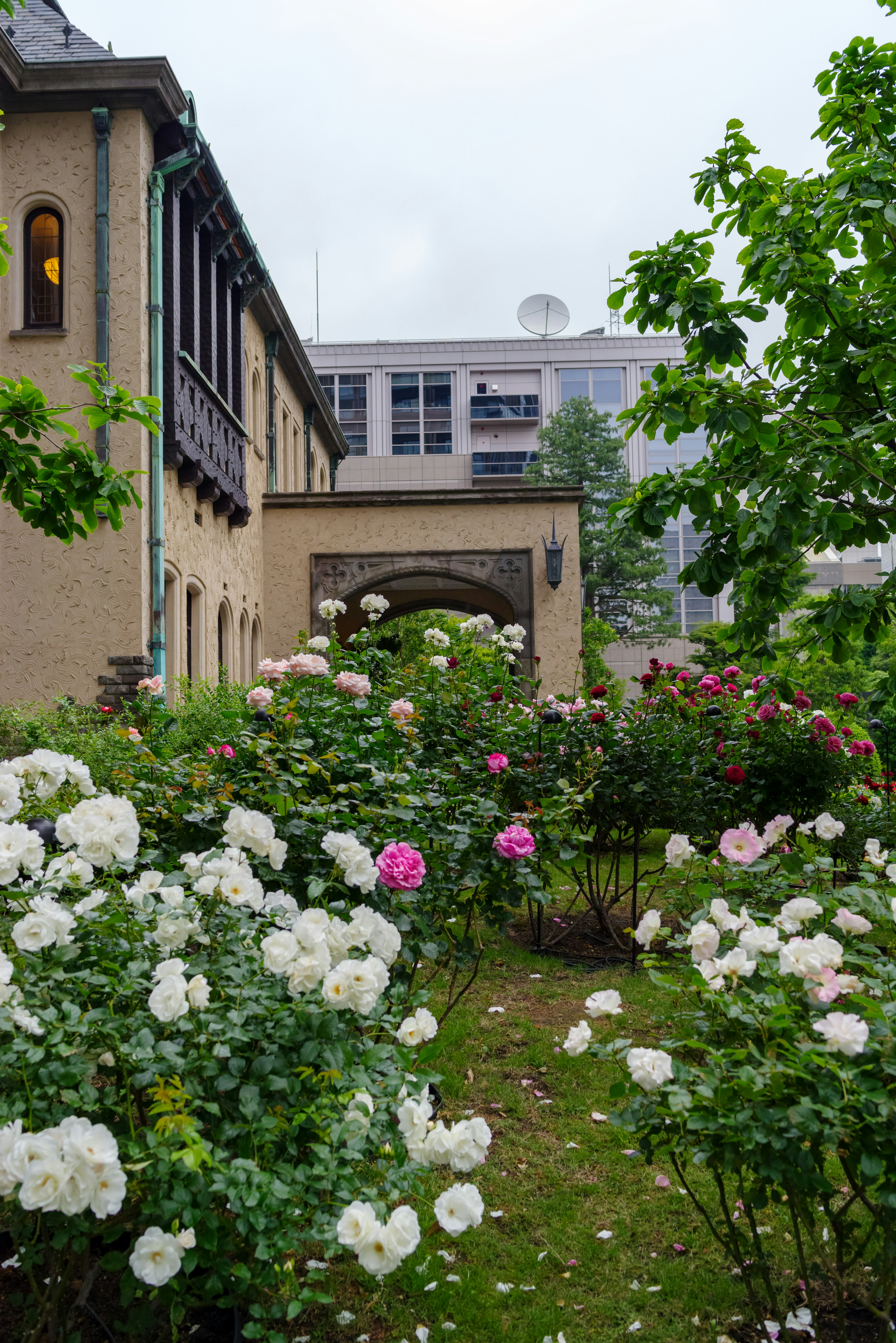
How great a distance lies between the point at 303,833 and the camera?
280 centimetres

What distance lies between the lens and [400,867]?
2.33 m

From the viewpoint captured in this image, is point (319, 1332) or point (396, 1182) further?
point (319, 1332)

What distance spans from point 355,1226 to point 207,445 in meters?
12.1

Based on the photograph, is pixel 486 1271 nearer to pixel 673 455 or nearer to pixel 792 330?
pixel 792 330

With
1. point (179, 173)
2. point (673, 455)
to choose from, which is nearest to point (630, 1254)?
point (179, 173)

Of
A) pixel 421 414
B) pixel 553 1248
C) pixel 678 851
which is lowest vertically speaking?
pixel 553 1248

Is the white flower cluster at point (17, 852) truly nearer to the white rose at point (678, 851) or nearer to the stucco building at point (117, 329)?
the white rose at point (678, 851)

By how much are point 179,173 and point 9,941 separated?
11.7 m

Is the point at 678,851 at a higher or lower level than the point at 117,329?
lower

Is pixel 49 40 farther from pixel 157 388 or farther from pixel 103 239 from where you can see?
pixel 157 388

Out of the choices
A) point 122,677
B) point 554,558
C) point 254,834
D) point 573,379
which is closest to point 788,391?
point 254,834

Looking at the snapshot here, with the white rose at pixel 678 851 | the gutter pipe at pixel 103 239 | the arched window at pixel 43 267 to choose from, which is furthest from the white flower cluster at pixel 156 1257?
the arched window at pixel 43 267

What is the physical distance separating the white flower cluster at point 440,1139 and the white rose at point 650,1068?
0.91ft

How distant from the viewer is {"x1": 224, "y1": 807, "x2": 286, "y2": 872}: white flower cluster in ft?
7.02
